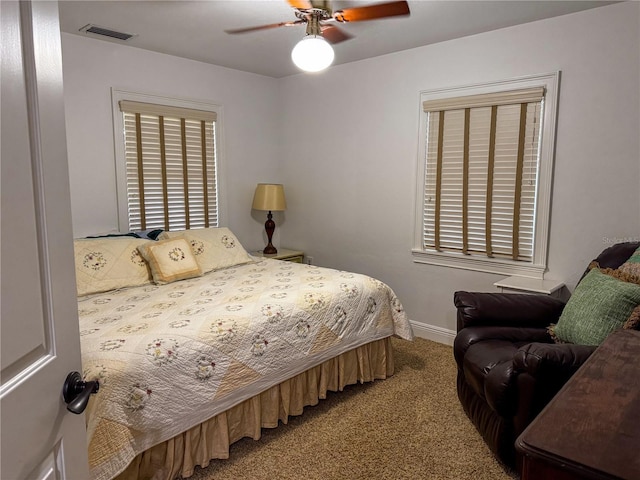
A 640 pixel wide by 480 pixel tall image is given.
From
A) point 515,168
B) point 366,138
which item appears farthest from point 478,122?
point 366,138

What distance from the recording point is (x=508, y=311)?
264cm

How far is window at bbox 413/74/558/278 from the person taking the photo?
3.12m

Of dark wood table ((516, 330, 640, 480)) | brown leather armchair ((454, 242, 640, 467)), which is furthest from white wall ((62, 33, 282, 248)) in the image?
dark wood table ((516, 330, 640, 480))

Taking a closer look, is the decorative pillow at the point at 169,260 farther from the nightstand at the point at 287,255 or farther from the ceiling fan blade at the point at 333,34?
the ceiling fan blade at the point at 333,34

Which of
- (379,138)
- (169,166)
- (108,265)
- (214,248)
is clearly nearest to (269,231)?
(214,248)

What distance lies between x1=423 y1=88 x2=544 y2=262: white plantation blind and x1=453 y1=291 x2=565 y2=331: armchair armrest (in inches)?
26.0

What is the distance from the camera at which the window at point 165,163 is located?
364cm

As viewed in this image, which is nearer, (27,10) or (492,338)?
(27,10)

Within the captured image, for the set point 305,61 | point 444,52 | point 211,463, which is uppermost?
point 444,52

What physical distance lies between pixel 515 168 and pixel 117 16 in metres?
2.99

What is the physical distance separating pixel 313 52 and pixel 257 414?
6.62 ft

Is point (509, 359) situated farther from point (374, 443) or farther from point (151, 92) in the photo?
point (151, 92)

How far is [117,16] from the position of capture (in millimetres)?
2865

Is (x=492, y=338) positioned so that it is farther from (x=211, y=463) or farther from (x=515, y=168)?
(x=211, y=463)
